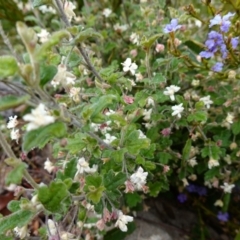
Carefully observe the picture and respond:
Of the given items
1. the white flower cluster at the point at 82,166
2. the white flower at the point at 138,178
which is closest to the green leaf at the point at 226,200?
the white flower at the point at 138,178

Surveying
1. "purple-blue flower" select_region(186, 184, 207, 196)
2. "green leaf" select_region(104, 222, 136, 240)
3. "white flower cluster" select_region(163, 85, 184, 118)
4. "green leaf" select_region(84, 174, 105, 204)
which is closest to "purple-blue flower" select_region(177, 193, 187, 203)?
"purple-blue flower" select_region(186, 184, 207, 196)

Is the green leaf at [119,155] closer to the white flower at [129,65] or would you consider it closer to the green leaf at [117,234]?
the white flower at [129,65]

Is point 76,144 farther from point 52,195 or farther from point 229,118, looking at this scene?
point 229,118

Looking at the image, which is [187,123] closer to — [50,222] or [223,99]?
[223,99]

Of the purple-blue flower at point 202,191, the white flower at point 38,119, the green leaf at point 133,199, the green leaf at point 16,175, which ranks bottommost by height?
the purple-blue flower at point 202,191

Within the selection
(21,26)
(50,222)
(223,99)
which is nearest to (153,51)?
(223,99)

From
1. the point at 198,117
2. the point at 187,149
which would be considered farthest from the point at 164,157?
Answer: the point at 198,117

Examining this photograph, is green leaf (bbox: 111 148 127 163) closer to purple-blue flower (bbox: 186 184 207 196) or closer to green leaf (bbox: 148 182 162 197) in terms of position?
green leaf (bbox: 148 182 162 197)
